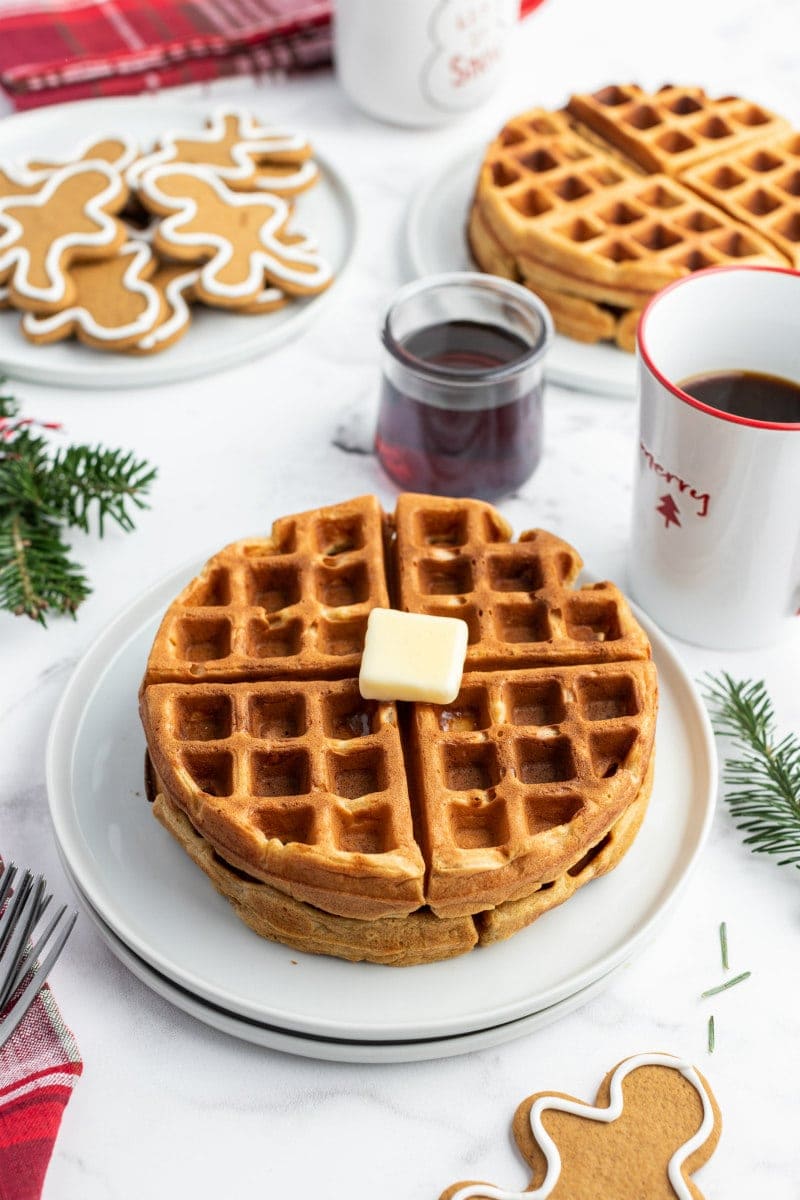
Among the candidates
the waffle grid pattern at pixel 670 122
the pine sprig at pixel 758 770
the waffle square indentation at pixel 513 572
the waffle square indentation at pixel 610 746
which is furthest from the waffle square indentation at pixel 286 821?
the waffle grid pattern at pixel 670 122

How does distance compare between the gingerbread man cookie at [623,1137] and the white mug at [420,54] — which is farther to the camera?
the white mug at [420,54]

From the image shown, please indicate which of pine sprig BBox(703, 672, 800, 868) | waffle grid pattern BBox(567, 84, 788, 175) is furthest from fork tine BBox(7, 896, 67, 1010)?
waffle grid pattern BBox(567, 84, 788, 175)

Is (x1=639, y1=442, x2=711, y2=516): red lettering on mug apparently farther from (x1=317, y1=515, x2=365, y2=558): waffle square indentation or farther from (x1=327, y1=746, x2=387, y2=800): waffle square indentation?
→ (x1=327, y1=746, x2=387, y2=800): waffle square indentation

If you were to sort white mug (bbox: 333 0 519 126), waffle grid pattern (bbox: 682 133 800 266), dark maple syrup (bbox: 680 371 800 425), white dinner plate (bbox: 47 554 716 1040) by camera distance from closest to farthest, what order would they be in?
white dinner plate (bbox: 47 554 716 1040) < dark maple syrup (bbox: 680 371 800 425) < waffle grid pattern (bbox: 682 133 800 266) < white mug (bbox: 333 0 519 126)

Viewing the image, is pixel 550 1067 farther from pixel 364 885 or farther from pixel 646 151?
pixel 646 151

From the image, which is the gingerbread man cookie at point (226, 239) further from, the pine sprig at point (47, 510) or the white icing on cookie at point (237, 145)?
the pine sprig at point (47, 510)
